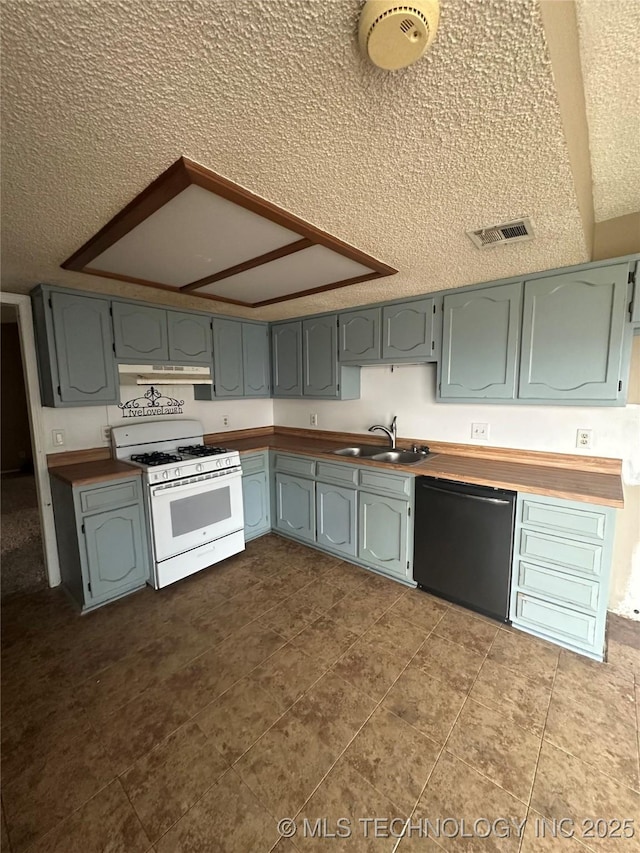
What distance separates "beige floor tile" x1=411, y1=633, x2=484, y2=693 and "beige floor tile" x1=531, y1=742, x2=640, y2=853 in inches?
16.7

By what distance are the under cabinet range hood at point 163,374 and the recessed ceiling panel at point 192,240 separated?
78 centimetres

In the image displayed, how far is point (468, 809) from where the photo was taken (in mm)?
1294

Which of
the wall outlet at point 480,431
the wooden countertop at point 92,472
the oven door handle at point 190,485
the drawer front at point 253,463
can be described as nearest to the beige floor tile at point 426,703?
the wall outlet at point 480,431

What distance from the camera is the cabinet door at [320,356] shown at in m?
3.23

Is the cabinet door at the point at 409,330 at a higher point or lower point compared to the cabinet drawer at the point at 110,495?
higher

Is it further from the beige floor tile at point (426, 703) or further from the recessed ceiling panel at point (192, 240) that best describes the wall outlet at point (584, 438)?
the recessed ceiling panel at point (192, 240)

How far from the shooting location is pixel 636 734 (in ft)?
5.10

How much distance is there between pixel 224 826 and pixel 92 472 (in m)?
2.07

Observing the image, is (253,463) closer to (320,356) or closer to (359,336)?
(320,356)

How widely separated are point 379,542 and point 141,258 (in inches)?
97.4

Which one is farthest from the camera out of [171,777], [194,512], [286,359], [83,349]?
[286,359]

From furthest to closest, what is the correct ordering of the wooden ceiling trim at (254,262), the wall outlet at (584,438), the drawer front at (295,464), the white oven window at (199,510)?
the drawer front at (295,464) < the white oven window at (199,510) < the wall outlet at (584,438) < the wooden ceiling trim at (254,262)

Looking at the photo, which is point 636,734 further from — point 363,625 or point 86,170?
point 86,170

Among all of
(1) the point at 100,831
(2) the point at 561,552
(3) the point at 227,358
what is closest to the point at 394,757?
(1) the point at 100,831
